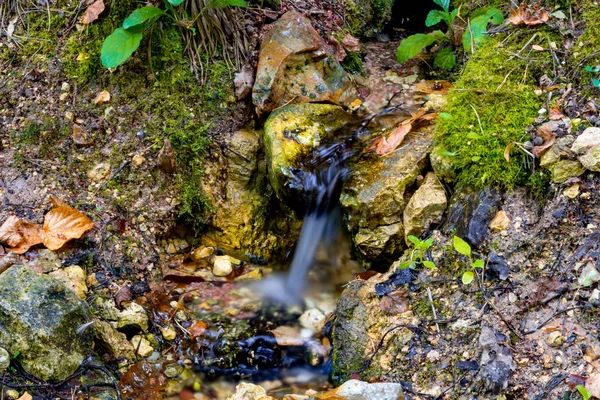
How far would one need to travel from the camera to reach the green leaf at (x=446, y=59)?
3.82 m

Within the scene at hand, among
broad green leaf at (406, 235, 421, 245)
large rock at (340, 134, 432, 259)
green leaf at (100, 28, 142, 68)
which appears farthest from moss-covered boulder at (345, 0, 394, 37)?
broad green leaf at (406, 235, 421, 245)

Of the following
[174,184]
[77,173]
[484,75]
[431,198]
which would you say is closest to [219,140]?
[174,184]

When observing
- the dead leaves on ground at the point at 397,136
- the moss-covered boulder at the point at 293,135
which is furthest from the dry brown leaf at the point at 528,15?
the moss-covered boulder at the point at 293,135

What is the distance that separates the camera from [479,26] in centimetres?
336

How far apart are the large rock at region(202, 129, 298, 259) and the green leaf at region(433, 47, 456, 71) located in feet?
4.97

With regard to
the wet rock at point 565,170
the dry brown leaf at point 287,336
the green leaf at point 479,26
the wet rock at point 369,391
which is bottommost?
the dry brown leaf at point 287,336

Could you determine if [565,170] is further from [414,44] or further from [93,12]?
[93,12]

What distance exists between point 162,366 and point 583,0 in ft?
10.6

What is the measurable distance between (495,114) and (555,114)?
0.31 meters

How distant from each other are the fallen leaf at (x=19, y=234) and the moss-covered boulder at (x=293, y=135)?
1.49 metres

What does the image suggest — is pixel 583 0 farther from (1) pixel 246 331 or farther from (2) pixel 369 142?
(1) pixel 246 331

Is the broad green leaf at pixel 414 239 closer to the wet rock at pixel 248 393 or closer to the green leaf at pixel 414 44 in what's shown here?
the wet rock at pixel 248 393

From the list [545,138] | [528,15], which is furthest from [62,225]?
[528,15]

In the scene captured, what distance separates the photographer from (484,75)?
3090mm
